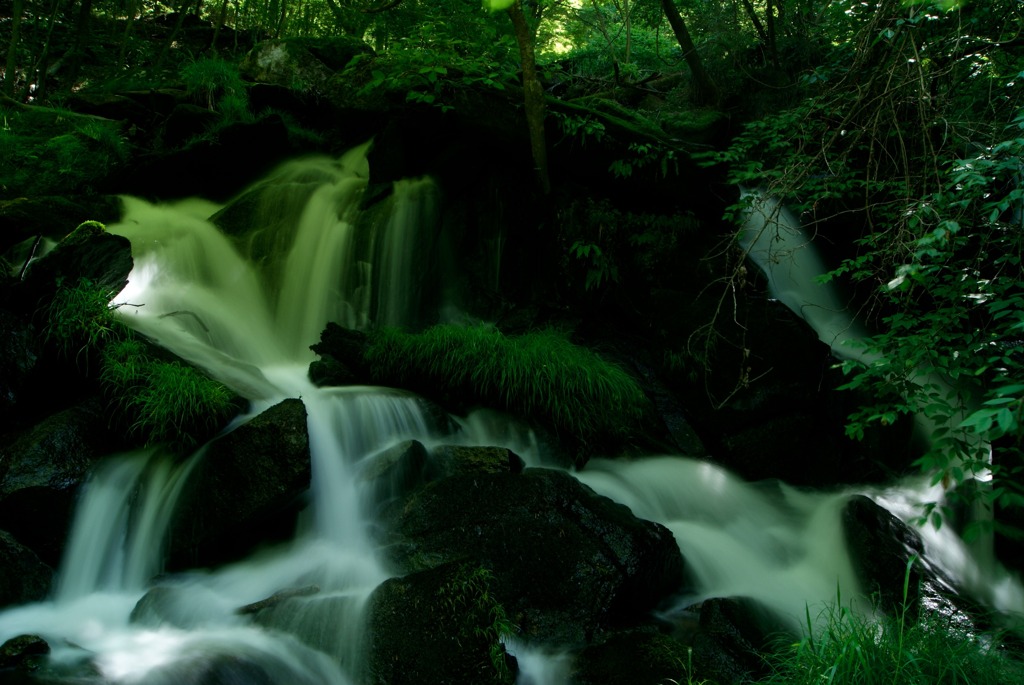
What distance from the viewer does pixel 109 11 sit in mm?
13000

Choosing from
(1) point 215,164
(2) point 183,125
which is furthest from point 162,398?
(2) point 183,125

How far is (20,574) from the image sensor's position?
159 inches

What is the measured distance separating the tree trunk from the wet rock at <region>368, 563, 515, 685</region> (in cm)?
722

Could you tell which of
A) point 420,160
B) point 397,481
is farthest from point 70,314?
point 420,160

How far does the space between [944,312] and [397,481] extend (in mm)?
3386

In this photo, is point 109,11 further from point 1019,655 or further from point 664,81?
point 1019,655

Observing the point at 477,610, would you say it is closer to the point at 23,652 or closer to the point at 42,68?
the point at 23,652

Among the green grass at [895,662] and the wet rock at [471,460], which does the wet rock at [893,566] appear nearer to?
the green grass at [895,662]

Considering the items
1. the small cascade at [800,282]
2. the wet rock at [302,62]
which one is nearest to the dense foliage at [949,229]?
the small cascade at [800,282]

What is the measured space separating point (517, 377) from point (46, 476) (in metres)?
3.32

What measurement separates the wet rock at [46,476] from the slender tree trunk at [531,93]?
4601 mm

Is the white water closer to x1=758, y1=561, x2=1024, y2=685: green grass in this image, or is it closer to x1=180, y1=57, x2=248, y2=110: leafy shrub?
x1=758, y1=561, x2=1024, y2=685: green grass

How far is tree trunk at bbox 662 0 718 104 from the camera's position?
859 cm

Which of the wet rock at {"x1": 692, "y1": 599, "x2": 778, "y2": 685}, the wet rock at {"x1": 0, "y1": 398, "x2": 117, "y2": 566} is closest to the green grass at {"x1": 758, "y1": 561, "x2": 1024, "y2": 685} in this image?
the wet rock at {"x1": 692, "y1": 599, "x2": 778, "y2": 685}
